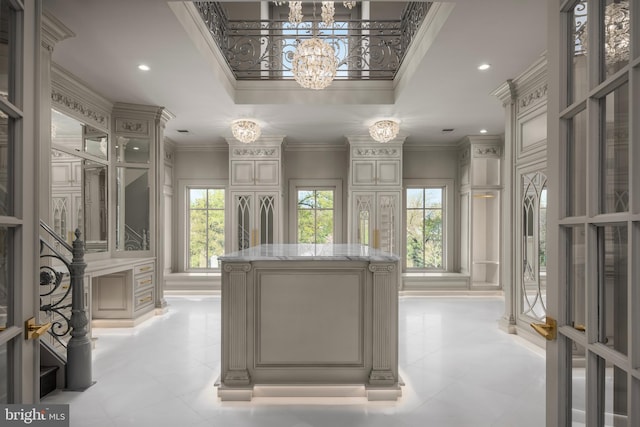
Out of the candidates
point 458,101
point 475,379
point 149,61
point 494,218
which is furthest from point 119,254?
point 494,218

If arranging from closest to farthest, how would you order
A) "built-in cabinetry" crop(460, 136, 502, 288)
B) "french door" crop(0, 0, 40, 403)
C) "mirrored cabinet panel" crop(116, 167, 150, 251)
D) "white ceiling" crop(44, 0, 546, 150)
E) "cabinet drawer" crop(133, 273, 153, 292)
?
"french door" crop(0, 0, 40, 403)
"white ceiling" crop(44, 0, 546, 150)
"cabinet drawer" crop(133, 273, 153, 292)
"mirrored cabinet panel" crop(116, 167, 150, 251)
"built-in cabinetry" crop(460, 136, 502, 288)

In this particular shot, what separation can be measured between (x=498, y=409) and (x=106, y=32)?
4.47m

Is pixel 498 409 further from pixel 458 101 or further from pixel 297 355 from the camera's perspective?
pixel 458 101

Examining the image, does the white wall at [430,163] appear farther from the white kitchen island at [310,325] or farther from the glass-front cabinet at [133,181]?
the white kitchen island at [310,325]

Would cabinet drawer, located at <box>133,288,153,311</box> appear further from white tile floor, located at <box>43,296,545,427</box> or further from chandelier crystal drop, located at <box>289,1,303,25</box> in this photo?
chandelier crystal drop, located at <box>289,1,303,25</box>

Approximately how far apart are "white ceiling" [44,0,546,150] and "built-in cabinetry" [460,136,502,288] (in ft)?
1.31

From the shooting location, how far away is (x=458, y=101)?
16.7 ft

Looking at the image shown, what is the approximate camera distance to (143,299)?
5129mm

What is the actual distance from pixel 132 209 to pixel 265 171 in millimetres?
2480

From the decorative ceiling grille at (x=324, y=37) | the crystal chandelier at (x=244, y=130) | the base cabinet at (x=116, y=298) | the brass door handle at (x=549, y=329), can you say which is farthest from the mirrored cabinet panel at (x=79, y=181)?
the brass door handle at (x=549, y=329)

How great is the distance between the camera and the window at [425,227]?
779 centimetres

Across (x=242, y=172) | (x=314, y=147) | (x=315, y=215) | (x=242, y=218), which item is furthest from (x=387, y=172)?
(x=242, y=218)
